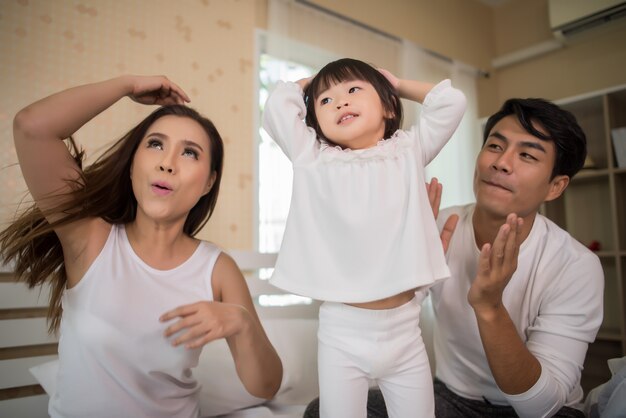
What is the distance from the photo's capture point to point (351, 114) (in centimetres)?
98

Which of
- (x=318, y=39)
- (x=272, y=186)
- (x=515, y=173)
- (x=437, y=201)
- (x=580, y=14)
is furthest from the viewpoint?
(x=580, y=14)

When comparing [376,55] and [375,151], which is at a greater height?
[376,55]

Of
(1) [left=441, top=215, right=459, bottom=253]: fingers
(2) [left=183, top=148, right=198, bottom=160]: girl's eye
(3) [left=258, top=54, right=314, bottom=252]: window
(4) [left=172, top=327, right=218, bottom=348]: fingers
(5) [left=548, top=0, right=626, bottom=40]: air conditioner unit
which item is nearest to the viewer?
(4) [left=172, top=327, right=218, bottom=348]: fingers

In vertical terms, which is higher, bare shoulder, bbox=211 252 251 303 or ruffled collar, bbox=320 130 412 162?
ruffled collar, bbox=320 130 412 162

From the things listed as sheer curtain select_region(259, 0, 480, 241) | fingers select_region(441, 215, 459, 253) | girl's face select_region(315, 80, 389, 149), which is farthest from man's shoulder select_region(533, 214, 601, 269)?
sheer curtain select_region(259, 0, 480, 241)

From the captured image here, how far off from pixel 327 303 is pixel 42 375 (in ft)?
2.86

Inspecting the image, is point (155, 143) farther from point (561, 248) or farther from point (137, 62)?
point (561, 248)

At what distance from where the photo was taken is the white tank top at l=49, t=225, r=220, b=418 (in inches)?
38.9

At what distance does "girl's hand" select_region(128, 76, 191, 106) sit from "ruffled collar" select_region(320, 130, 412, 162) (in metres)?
0.42

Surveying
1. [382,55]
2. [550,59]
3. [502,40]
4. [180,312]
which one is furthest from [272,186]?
[502,40]

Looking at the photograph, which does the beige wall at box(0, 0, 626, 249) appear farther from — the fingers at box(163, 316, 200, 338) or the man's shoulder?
the man's shoulder

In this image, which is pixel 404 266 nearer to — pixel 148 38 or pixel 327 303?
pixel 327 303

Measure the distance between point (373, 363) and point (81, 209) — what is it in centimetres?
70

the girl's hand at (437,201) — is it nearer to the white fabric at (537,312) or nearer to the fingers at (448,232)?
the fingers at (448,232)
